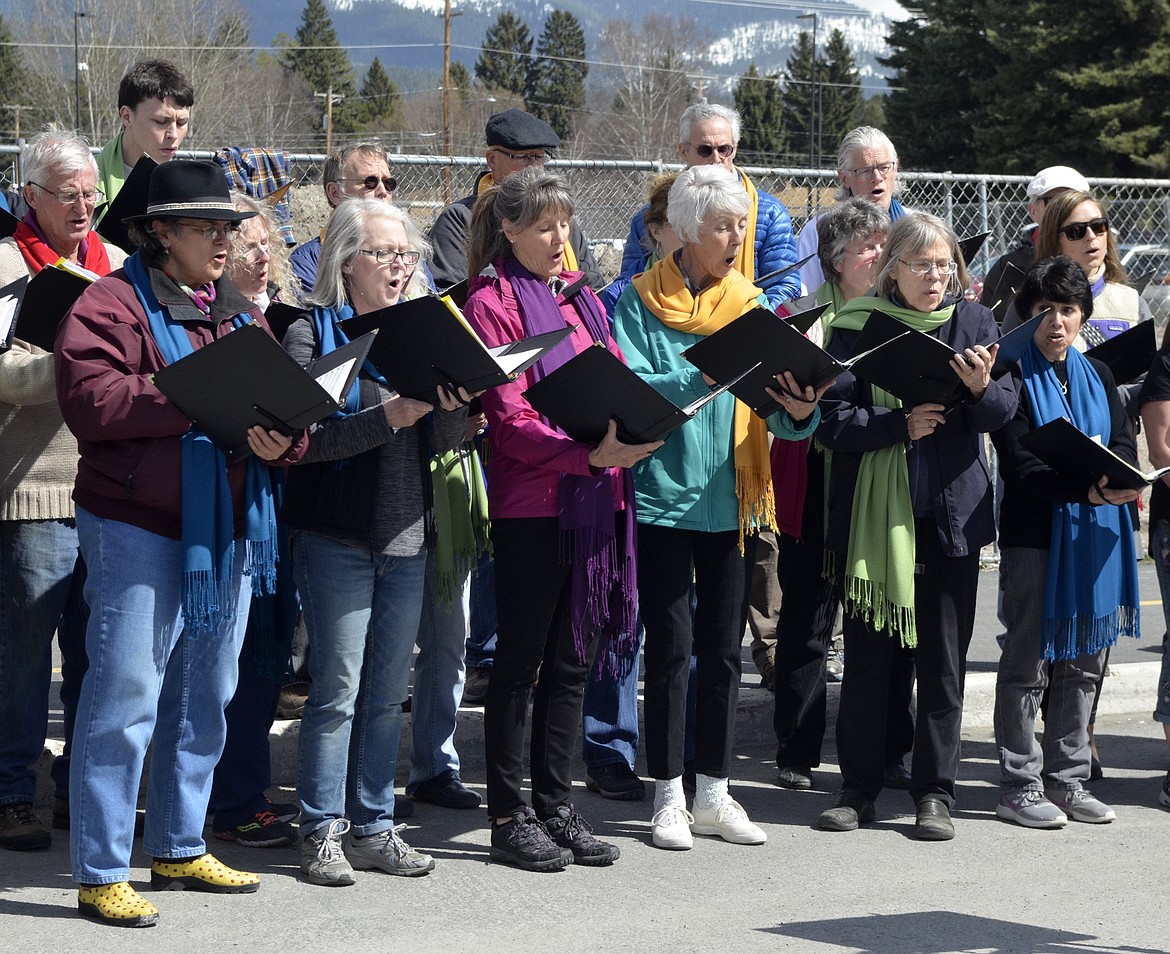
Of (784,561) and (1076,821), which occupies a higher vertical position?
(784,561)

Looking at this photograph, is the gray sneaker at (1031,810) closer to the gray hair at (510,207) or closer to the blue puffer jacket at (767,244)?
the blue puffer jacket at (767,244)

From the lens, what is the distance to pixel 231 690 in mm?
4289

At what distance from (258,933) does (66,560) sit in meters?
1.35

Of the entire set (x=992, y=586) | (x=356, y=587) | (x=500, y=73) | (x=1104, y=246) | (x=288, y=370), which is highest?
(x=500, y=73)

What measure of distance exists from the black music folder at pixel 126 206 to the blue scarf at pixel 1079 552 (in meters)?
2.96

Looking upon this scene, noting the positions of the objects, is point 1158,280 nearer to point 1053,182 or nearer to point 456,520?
point 1053,182

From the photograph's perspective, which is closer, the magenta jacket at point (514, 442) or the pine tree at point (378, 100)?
the magenta jacket at point (514, 442)

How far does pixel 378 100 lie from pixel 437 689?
280 feet

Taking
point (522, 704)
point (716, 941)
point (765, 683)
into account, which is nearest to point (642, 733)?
point (765, 683)

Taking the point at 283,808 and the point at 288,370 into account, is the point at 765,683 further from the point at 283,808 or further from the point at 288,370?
the point at 288,370

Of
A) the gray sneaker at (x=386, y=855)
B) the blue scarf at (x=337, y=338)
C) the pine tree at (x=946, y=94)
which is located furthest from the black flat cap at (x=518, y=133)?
the pine tree at (x=946, y=94)

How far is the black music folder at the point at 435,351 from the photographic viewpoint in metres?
4.03

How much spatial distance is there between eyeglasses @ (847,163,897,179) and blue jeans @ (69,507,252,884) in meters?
3.49

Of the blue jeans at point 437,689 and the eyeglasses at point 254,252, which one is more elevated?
the eyeglasses at point 254,252
